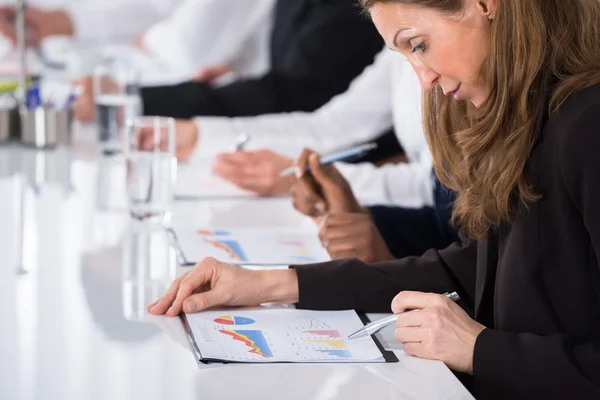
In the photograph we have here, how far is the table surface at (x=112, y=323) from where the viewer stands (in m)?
0.98

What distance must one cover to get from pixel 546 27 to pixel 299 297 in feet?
1.53

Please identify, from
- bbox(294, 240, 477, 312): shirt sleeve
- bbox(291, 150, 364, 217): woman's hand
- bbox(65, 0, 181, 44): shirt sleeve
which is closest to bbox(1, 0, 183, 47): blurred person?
bbox(65, 0, 181, 44): shirt sleeve

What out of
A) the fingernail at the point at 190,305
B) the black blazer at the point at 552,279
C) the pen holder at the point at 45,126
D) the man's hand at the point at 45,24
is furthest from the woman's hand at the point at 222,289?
the man's hand at the point at 45,24

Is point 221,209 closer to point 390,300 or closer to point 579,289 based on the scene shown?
point 390,300

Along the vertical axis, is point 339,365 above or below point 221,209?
A: below

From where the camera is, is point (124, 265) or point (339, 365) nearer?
point (339, 365)

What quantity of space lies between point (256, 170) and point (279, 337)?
1.00m

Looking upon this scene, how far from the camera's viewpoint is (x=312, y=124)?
2.60 meters

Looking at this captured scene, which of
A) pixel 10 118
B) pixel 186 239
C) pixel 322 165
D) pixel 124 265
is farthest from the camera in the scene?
pixel 10 118

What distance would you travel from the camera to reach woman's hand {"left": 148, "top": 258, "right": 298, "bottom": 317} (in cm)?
122

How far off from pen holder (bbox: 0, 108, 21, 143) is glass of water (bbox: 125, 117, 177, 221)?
2.71ft

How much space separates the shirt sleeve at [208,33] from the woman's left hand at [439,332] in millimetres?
3367

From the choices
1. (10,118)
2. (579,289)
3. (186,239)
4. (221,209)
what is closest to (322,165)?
(221,209)

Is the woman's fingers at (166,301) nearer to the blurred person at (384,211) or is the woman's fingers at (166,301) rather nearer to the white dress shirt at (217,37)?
the blurred person at (384,211)
